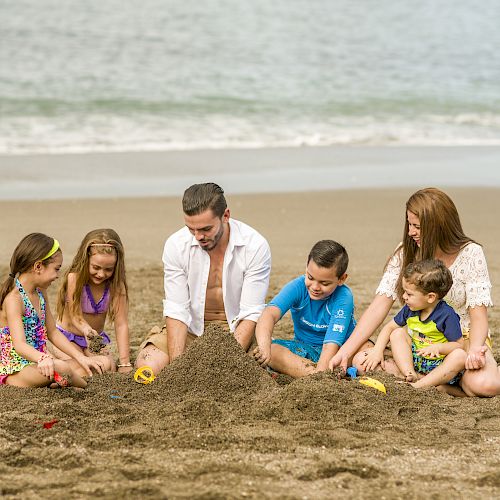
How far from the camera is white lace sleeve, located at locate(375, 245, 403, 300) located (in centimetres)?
546

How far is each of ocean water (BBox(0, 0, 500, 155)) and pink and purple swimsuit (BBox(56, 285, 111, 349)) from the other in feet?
32.5

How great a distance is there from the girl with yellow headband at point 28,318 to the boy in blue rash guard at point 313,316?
1152 millimetres

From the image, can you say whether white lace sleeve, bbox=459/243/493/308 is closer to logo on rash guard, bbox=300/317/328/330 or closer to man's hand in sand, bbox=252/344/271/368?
logo on rash guard, bbox=300/317/328/330

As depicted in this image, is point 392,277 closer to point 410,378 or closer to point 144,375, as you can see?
point 410,378

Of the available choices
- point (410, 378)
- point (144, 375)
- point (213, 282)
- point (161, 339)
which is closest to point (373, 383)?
point (410, 378)

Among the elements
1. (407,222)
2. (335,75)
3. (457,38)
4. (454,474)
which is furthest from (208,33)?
(454,474)

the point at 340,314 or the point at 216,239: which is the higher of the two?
the point at 216,239

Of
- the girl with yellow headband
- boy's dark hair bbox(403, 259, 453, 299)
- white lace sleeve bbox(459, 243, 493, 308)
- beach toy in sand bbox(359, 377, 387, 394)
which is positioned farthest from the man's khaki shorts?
white lace sleeve bbox(459, 243, 493, 308)

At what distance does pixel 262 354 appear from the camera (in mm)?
5254

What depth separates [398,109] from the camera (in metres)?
20.8

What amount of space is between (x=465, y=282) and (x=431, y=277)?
386 mm

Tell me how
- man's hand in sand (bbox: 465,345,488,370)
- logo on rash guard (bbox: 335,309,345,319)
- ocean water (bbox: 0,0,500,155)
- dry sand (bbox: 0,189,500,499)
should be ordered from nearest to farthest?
dry sand (bbox: 0,189,500,499) < man's hand in sand (bbox: 465,345,488,370) < logo on rash guard (bbox: 335,309,345,319) < ocean water (bbox: 0,0,500,155)

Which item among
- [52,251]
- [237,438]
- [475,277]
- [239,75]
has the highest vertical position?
[239,75]

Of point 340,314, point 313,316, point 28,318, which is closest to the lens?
point 28,318
